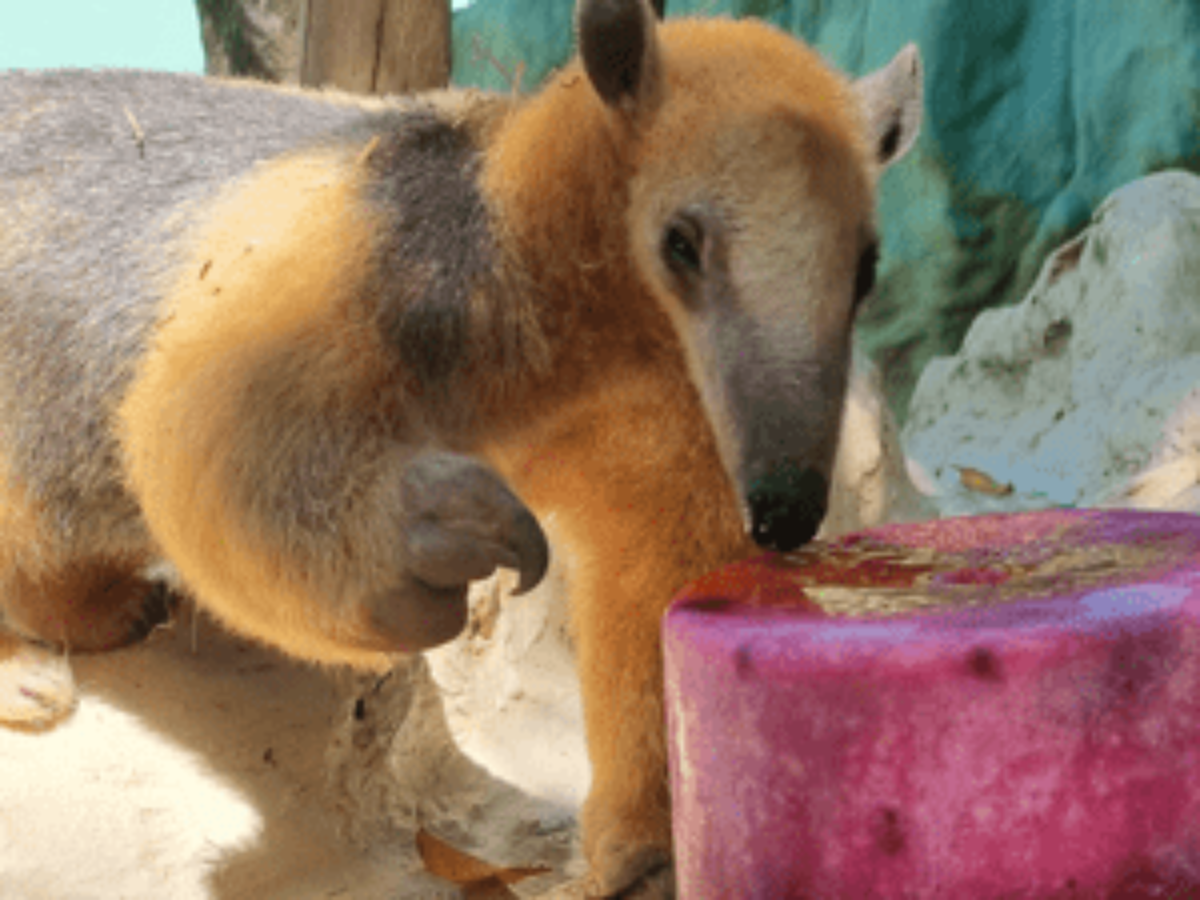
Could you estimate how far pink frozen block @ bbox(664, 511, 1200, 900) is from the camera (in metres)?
1.04

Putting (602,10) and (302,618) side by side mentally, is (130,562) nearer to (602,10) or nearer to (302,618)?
(302,618)

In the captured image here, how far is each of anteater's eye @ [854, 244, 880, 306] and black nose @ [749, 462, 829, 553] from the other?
1.08 ft

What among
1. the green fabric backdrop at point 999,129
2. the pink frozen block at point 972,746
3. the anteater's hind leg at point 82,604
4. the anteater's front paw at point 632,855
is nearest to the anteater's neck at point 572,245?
the anteater's front paw at point 632,855

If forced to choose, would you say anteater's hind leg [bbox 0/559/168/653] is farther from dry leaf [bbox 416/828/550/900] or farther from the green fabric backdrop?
the green fabric backdrop

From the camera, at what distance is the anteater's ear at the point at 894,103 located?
6.41 ft

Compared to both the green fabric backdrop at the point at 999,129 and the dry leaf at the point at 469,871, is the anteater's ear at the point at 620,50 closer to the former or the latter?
the dry leaf at the point at 469,871

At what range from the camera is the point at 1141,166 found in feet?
15.9

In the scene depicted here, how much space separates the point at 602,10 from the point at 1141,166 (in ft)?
12.2

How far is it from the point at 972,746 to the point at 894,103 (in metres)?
1.17

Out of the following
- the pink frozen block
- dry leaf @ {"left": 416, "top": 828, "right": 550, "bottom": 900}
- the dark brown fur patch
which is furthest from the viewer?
→ dry leaf @ {"left": 416, "top": 828, "right": 550, "bottom": 900}

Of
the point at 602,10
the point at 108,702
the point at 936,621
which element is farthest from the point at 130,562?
the point at 936,621

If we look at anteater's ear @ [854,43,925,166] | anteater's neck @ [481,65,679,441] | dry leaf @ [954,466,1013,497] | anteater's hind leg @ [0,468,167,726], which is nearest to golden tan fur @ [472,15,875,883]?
anteater's neck @ [481,65,679,441]

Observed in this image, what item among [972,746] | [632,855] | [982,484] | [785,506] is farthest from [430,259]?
[982,484]

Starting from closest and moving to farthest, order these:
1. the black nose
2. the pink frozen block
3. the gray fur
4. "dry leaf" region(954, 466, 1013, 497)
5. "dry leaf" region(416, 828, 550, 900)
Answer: the pink frozen block
the black nose
the gray fur
"dry leaf" region(416, 828, 550, 900)
"dry leaf" region(954, 466, 1013, 497)
